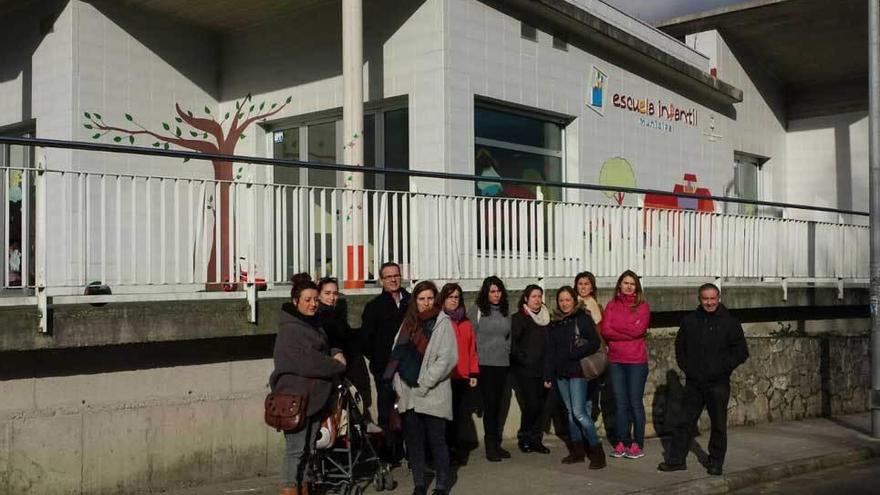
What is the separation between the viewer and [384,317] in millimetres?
8453

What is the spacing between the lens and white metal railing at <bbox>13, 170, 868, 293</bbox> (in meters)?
7.33

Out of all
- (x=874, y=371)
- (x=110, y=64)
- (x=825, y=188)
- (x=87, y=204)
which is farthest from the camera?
(x=825, y=188)

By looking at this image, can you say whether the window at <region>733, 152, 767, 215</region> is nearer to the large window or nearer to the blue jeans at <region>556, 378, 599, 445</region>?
the large window

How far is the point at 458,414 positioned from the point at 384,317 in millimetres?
1402

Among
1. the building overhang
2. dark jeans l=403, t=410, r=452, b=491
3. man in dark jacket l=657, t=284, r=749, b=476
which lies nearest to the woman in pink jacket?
man in dark jacket l=657, t=284, r=749, b=476

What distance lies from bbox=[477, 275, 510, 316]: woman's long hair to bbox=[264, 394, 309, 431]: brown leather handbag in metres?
2.72

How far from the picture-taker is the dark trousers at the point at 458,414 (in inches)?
348

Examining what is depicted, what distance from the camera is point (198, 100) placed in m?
13.6

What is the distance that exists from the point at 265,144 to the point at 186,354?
6.44m

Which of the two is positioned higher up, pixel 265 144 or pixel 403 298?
pixel 265 144

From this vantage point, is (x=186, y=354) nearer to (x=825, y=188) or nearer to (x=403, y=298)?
(x=403, y=298)

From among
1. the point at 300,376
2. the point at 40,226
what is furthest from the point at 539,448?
the point at 40,226

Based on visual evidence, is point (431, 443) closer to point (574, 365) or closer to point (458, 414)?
point (458, 414)

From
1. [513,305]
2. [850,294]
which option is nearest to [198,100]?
[513,305]
